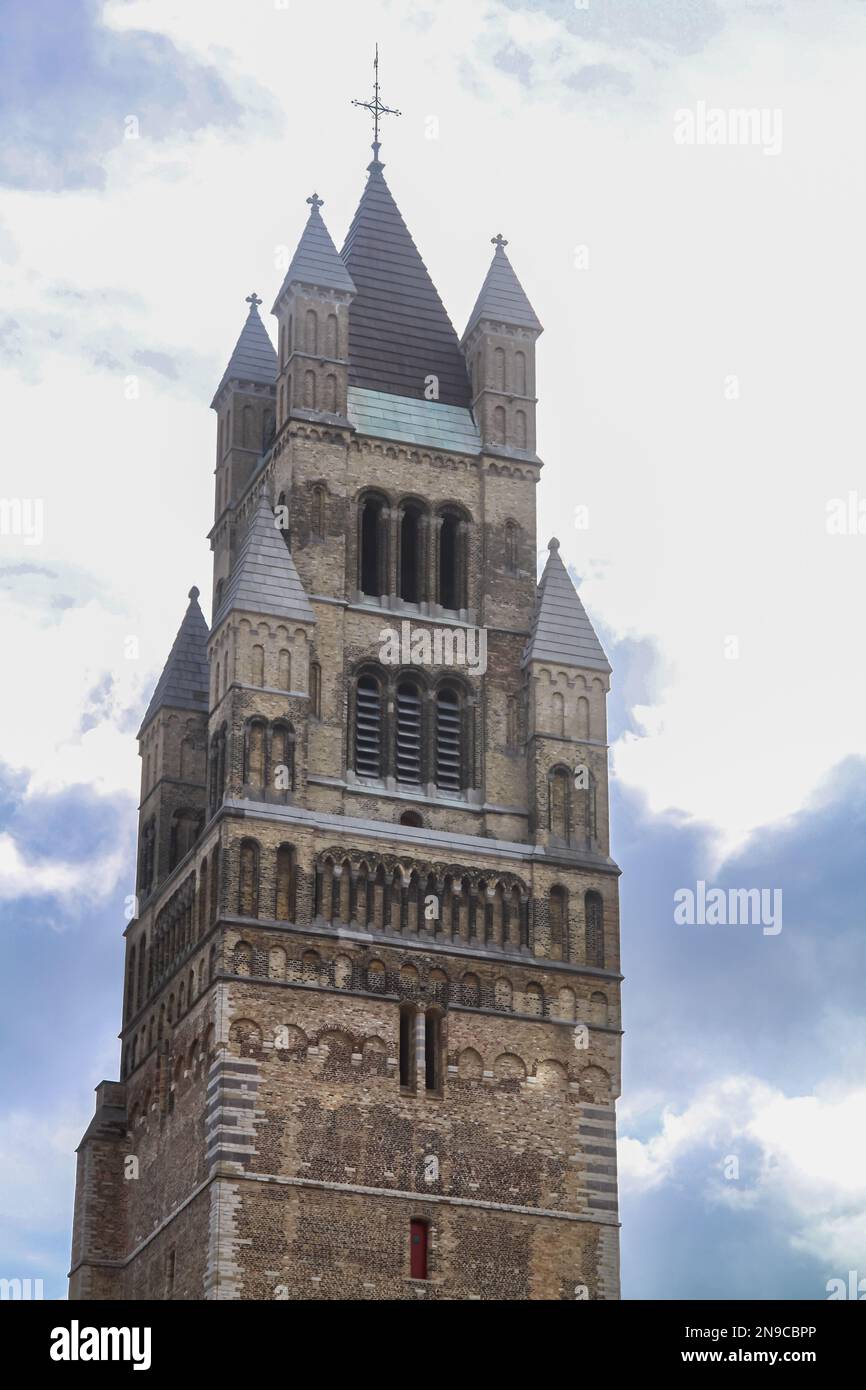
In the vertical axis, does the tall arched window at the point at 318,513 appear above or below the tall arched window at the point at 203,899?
above

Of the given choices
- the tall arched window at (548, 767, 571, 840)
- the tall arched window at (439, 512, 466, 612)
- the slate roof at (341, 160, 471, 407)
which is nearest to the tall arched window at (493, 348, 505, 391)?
the slate roof at (341, 160, 471, 407)

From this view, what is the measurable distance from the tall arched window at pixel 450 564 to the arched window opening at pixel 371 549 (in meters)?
1.86

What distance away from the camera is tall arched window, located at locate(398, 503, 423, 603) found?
78.5 metres

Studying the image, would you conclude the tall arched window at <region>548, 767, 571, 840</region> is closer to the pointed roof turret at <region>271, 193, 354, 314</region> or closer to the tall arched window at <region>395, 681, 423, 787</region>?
the tall arched window at <region>395, 681, 423, 787</region>

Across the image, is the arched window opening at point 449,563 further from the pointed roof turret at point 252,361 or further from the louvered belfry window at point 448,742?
the pointed roof turret at point 252,361

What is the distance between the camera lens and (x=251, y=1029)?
228 feet

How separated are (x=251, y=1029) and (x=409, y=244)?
2788cm

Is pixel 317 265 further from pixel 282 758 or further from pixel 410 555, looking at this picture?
pixel 282 758

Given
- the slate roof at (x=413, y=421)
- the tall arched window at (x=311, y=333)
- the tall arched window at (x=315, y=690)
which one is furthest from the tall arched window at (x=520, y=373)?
the tall arched window at (x=315, y=690)

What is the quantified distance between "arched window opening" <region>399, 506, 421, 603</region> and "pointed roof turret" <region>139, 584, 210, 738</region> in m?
6.90

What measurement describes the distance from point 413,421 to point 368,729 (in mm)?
9823

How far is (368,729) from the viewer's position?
249 feet

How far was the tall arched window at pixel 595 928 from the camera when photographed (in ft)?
242

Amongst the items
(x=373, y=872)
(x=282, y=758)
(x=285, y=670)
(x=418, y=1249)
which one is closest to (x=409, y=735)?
(x=285, y=670)
